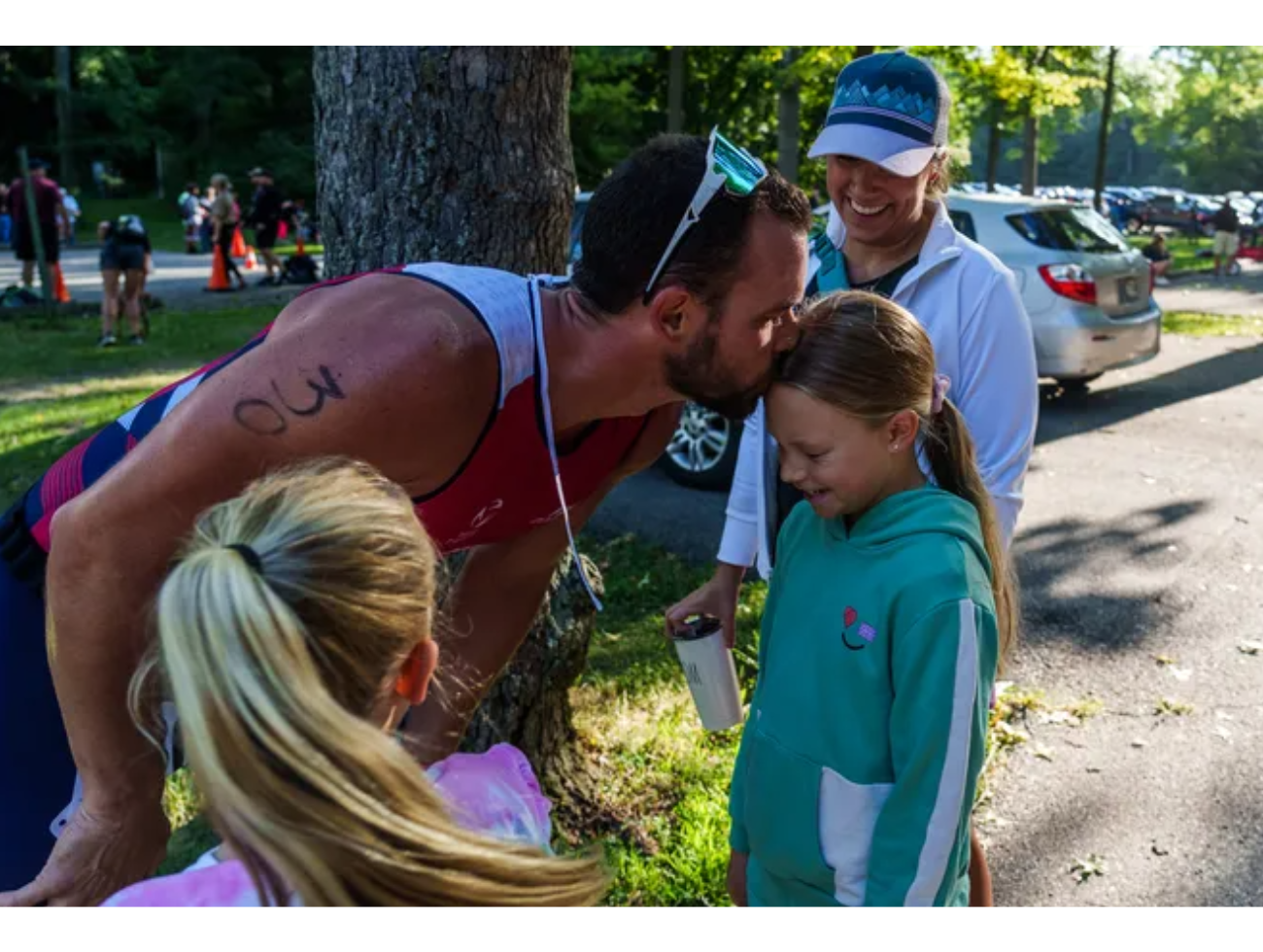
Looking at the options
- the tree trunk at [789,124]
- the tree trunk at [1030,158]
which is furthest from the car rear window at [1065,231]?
the tree trunk at [1030,158]

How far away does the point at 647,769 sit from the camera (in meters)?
3.77

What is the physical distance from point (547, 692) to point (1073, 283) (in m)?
6.89

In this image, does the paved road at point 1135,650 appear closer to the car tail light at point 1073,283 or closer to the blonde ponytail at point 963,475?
the car tail light at point 1073,283

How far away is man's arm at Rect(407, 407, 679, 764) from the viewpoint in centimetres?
228

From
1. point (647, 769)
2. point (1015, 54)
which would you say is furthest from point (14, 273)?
point (647, 769)

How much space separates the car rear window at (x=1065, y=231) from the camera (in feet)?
30.4

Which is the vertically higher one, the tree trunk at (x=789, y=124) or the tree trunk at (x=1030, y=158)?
the tree trunk at (x=789, y=124)

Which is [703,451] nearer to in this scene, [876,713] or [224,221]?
[876,713]

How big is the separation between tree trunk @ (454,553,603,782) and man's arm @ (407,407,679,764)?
38.9 inches

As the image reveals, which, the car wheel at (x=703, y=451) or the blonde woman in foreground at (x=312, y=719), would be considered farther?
the car wheel at (x=703, y=451)

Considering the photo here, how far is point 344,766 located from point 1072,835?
2.89 metres

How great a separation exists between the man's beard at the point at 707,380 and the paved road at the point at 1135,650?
1.91 metres

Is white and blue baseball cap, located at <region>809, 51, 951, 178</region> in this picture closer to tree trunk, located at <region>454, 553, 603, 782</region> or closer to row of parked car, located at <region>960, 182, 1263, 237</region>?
tree trunk, located at <region>454, 553, 603, 782</region>

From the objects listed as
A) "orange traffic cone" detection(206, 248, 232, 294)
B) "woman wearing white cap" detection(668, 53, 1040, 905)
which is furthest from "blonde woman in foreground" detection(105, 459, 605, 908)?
"orange traffic cone" detection(206, 248, 232, 294)
